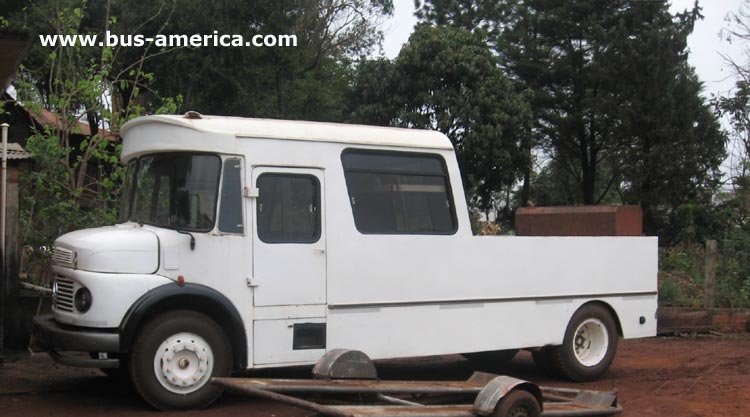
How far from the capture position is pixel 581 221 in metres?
10.3

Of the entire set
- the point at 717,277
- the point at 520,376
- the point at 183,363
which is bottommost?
the point at 520,376

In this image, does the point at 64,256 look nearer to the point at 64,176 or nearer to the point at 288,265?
the point at 288,265

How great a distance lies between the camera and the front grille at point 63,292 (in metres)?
7.13

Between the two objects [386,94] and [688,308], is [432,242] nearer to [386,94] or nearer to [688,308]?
[688,308]

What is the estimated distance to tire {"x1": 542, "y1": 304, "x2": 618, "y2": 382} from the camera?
9.38 metres

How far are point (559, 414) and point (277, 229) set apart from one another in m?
2.91

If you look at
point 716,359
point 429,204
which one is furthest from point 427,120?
point 429,204

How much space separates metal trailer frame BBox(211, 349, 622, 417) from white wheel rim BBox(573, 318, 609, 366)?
7.85ft

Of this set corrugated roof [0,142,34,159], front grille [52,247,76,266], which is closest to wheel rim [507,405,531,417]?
front grille [52,247,76,266]

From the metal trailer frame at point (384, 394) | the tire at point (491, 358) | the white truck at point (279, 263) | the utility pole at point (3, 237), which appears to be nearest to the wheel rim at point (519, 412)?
the metal trailer frame at point (384, 394)

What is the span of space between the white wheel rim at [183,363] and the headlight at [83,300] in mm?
687

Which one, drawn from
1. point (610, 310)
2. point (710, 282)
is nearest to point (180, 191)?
point (610, 310)

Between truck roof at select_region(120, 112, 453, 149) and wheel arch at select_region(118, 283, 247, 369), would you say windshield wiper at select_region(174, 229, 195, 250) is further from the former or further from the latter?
truck roof at select_region(120, 112, 453, 149)

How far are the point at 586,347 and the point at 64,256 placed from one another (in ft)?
19.1
